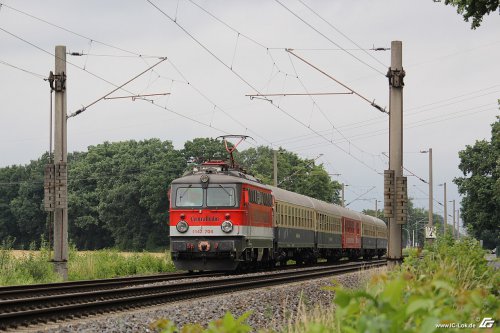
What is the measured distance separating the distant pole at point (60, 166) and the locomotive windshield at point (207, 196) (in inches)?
156

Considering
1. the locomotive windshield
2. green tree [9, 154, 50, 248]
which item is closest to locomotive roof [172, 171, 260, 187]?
the locomotive windshield

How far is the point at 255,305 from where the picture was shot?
53.4 feet

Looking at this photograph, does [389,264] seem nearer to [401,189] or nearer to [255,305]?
[401,189]

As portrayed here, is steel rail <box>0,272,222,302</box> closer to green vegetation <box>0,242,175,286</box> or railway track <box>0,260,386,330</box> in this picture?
railway track <box>0,260,386,330</box>

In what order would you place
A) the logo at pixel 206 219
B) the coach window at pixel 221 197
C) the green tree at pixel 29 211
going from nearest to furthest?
the logo at pixel 206 219, the coach window at pixel 221 197, the green tree at pixel 29 211

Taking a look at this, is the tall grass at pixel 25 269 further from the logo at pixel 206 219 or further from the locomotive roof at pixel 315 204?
the locomotive roof at pixel 315 204

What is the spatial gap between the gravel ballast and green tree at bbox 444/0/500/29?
6.30 m

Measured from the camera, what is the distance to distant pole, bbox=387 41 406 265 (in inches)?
1000

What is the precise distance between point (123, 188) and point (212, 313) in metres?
84.8

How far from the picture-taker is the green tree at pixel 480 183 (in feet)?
245

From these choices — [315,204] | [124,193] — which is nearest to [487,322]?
[315,204]

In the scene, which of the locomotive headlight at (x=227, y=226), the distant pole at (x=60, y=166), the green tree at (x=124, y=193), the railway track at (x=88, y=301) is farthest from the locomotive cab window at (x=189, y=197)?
the green tree at (x=124, y=193)

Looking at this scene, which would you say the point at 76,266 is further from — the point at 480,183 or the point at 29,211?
the point at 29,211

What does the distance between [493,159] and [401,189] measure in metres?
51.9
